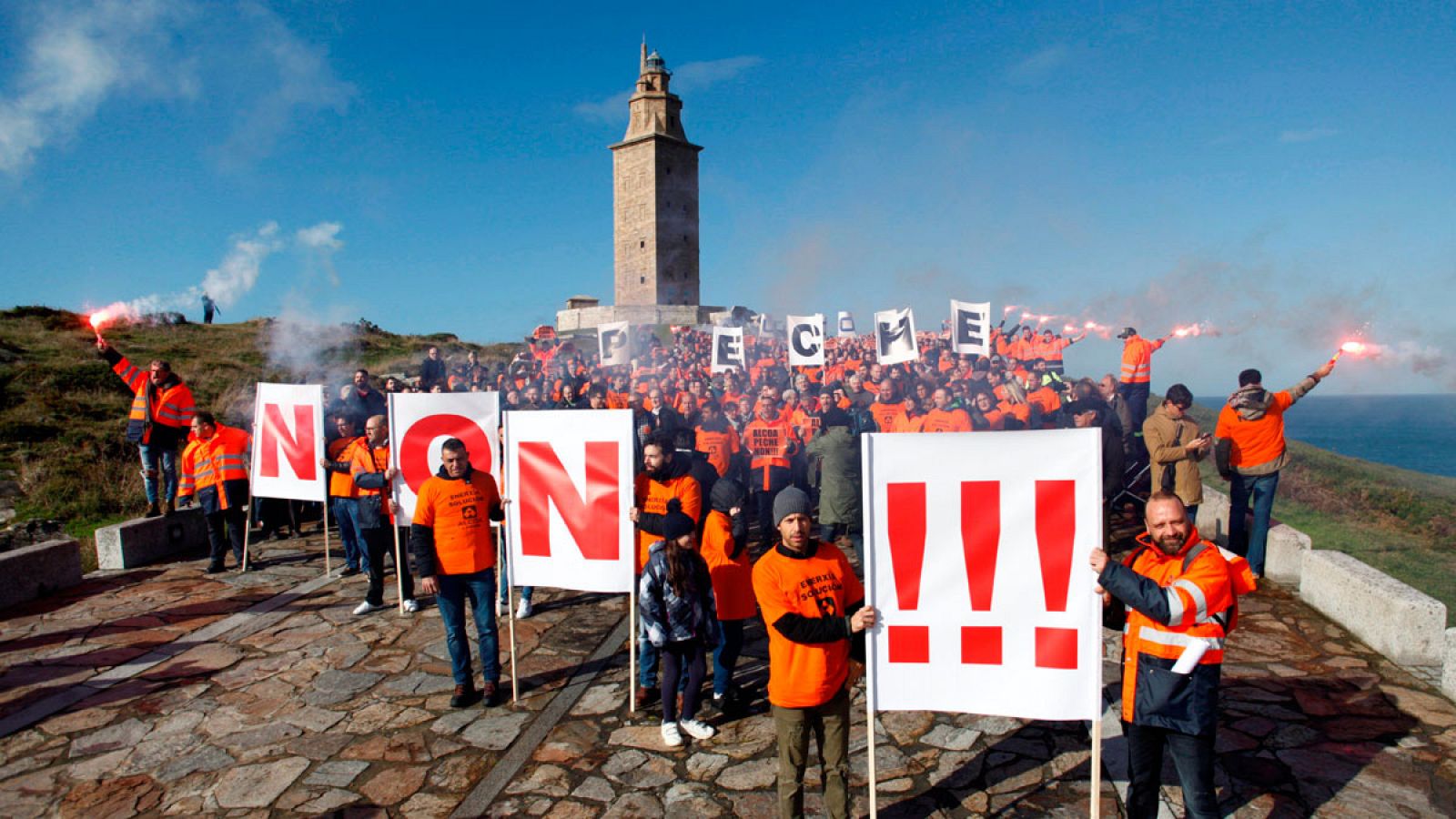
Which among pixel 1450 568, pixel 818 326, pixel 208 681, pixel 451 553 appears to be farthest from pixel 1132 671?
pixel 818 326

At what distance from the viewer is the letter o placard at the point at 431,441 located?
6859 mm

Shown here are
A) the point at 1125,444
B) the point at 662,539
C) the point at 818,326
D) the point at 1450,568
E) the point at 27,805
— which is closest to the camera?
the point at 27,805

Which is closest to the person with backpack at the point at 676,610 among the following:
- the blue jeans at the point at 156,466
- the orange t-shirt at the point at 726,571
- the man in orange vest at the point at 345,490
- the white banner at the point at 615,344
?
the orange t-shirt at the point at 726,571

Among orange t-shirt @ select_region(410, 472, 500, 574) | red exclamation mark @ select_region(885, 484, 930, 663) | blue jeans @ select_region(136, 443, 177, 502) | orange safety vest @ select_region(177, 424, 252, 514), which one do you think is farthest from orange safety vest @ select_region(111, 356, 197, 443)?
red exclamation mark @ select_region(885, 484, 930, 663)

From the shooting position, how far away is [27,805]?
4438mm

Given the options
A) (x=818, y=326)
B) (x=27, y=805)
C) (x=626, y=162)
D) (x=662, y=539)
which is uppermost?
(x=626, y=162)

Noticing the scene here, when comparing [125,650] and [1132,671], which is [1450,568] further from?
[125,650]

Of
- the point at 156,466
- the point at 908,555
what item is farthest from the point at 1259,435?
the point at 156,466

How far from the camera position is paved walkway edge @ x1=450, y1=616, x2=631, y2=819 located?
436 centimetres

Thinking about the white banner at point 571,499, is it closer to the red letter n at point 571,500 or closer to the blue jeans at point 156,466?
the red letter n at point 571,500

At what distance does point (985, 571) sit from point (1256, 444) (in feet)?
17.0

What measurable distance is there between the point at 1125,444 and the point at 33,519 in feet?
49.1

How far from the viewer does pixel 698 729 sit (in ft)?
16.4

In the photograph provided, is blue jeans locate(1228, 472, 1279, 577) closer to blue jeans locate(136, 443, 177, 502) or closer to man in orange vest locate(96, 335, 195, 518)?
man in orange vest locate(96, 335, 195, 518)
